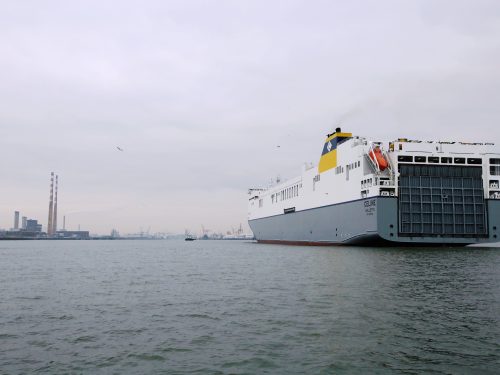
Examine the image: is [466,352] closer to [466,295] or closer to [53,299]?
[466,295]

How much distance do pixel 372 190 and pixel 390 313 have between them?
38.4m

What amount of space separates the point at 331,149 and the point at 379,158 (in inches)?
514

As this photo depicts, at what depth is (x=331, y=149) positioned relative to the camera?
6581 centimetres

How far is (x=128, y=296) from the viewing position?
70.0ft

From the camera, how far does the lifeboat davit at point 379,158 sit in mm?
52912

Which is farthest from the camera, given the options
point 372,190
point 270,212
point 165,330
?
point 270,212

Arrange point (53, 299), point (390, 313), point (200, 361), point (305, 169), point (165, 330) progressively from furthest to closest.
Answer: point (305, 169)
point (53, 299)
point (390, 313)
point (165, 330)
point (200, 361)

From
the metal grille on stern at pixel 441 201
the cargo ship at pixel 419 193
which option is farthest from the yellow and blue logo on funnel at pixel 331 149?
the metal grille on stern at pixel 441 201

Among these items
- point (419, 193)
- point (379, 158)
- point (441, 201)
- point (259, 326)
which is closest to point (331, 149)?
point (379, 158)

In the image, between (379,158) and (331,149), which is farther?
(331,149)

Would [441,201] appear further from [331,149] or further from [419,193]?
[331,149]

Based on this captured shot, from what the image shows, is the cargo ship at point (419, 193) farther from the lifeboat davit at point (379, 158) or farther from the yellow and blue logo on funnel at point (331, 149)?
the yellow and blue logo on funnel at point (331, 149)

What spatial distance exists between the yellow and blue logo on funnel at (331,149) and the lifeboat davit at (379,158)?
8.05 meters

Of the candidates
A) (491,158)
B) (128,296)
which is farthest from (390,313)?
(491,158)
